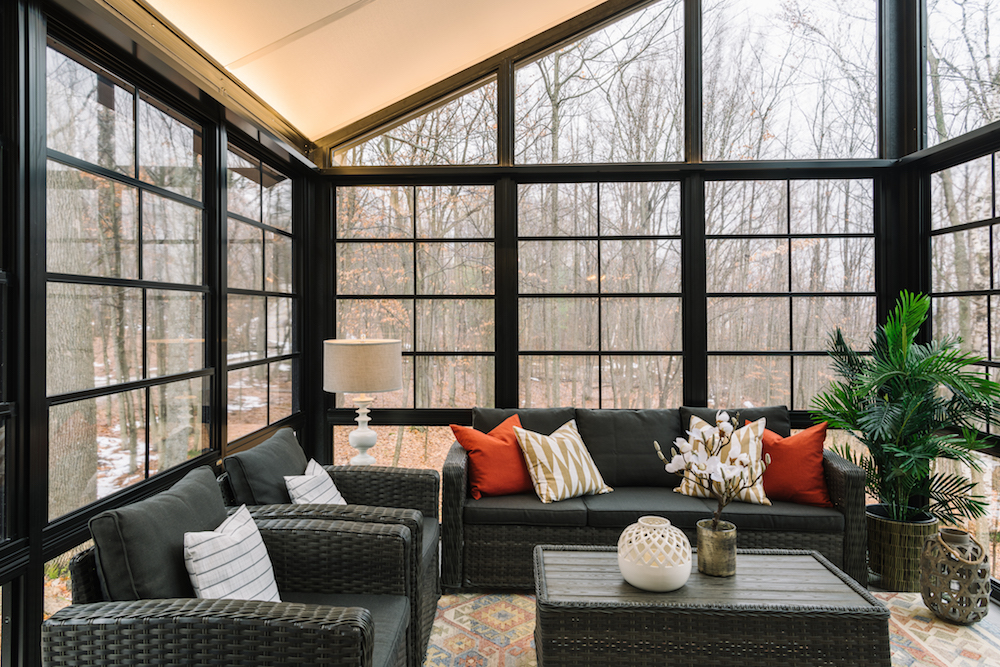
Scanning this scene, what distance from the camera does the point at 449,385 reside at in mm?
3801

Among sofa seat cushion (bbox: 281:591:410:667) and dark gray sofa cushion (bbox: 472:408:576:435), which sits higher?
dark gray sofa cushion (bbox: 472:408:576:435)

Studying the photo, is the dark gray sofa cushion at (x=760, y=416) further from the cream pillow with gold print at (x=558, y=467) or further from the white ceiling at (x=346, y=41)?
the white ceiling at (x=346, y=41)

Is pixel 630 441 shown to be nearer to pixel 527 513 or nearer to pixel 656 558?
pixel 527 513

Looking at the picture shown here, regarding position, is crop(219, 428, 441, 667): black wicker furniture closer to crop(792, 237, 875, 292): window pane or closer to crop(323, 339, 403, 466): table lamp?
crop(323, 339, 403, 466): table lamp

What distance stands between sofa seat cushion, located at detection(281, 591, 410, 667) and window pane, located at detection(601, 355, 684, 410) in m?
2.16

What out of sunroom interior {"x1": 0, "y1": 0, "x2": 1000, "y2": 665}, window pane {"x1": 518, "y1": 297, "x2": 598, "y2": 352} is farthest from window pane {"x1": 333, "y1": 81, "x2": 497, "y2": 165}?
window pane {"x1": 518, "y1": 297, "x2": 598, "y2": 352}

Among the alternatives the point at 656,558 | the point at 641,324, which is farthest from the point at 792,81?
the point at 656,558

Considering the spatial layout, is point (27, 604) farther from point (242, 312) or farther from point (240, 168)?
point (240, 168)

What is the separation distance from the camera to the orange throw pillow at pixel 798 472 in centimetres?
298

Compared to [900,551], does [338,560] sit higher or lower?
higher

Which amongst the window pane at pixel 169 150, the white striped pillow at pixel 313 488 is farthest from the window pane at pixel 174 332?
the white striped pillow at pixel 313 488

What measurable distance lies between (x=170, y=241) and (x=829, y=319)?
374 cm

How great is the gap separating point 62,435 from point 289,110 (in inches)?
86.8

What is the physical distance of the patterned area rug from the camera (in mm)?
2336
